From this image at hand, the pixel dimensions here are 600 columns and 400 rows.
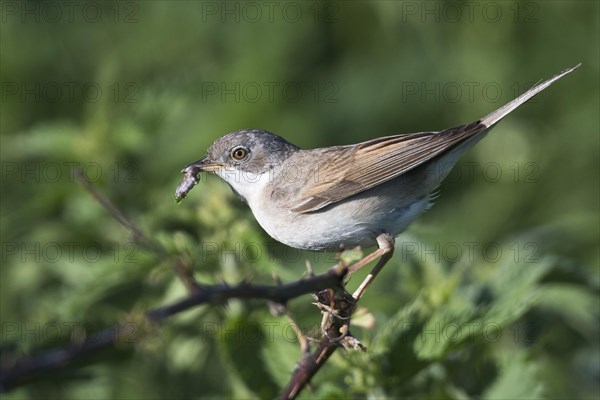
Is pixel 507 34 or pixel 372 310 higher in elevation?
pixel 507 34

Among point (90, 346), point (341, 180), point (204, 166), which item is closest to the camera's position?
point (90, 346)

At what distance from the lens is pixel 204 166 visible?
400 centimetres

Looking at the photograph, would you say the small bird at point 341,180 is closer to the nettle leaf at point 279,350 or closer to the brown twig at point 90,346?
the nettle leaf at point 279,350

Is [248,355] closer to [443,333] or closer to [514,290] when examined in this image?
[443,333]

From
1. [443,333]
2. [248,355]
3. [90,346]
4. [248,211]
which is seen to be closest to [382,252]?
[443,333]

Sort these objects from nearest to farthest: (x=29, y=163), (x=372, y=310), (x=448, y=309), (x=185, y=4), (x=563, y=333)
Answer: (x=448, y=309) < (x=372, y=310) < (x=563, y=333) < (x=29, y=163) < (x=185, y=4)

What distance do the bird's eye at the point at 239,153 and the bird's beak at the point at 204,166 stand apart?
0.25 ft

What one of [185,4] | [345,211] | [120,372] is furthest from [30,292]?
[185,4]

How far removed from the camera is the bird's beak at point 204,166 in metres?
3.91

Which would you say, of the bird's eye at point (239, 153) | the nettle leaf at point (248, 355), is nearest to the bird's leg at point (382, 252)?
the nettle leaf at point (248, 355)

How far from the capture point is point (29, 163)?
20.9ft

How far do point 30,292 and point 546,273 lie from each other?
3.15 m

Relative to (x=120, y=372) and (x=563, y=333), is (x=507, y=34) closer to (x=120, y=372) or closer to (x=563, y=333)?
(x=563, y=333)

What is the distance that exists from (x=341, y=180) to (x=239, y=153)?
54 cm
